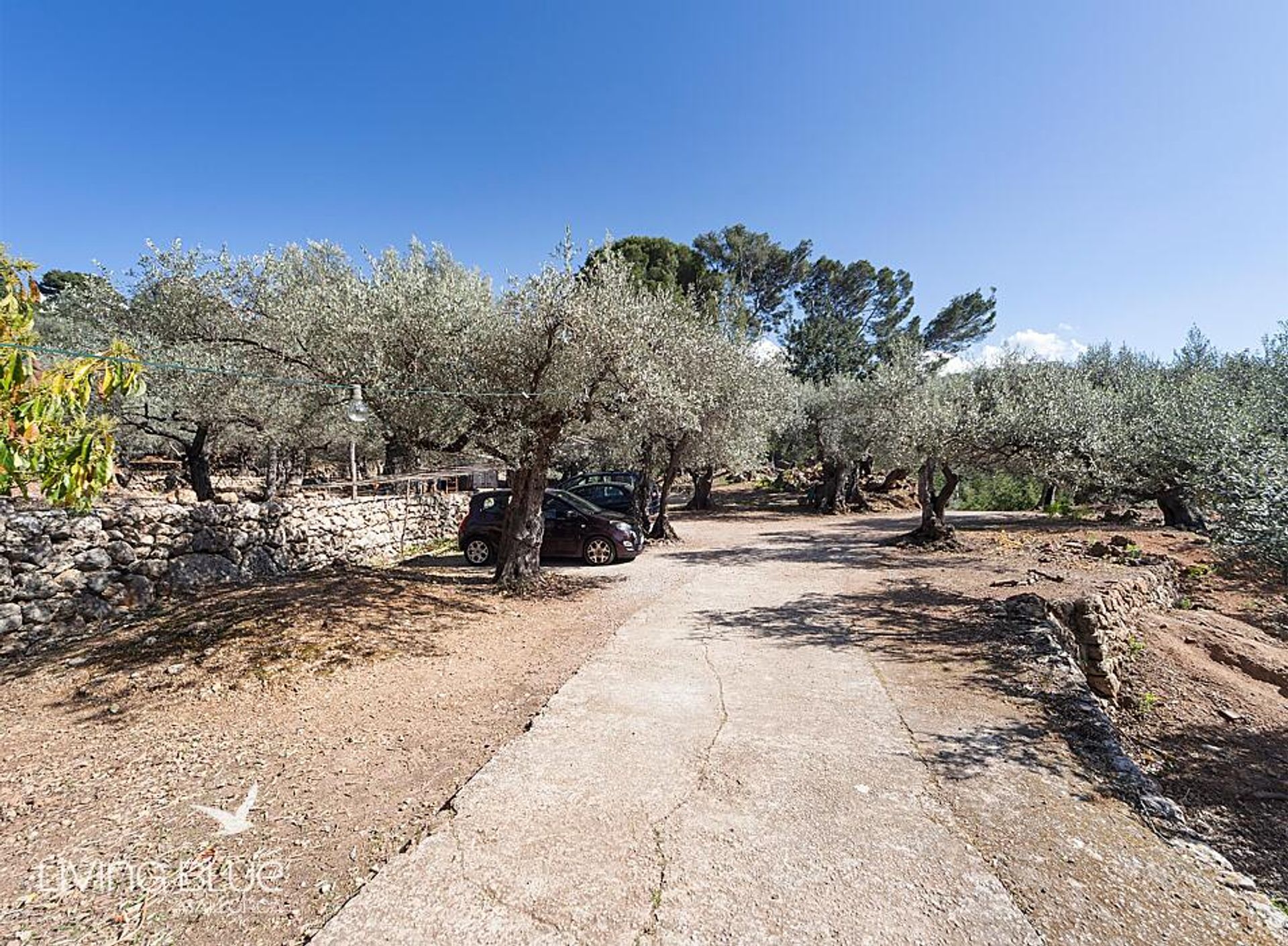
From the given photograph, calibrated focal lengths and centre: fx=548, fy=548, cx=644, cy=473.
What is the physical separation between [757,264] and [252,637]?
33.7 m

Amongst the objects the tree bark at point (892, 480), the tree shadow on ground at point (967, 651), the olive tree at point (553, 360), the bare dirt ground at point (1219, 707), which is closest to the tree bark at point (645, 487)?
the olive tree at point (553, 360)

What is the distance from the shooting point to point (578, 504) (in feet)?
42.0

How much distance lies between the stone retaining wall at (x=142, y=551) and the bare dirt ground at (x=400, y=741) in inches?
34.4

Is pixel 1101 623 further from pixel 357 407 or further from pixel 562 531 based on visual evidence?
pixel 357 407

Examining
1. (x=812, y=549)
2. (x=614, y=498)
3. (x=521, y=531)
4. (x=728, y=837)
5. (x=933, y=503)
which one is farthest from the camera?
(x=614, y=498)

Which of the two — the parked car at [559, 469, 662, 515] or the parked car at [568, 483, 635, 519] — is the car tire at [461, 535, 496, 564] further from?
the parked car at [559, 469, 662, 515]

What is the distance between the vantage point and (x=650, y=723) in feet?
15.4

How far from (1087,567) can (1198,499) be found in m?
3.69

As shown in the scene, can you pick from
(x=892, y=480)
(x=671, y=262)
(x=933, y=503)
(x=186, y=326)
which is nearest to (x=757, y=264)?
(x=671, y=262)

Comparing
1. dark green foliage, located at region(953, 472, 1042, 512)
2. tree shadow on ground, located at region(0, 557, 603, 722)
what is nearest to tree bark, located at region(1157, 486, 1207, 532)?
dark green foliage, located at region(953, 472, 1042, 512)

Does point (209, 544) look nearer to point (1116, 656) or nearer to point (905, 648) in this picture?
point (905, 648)

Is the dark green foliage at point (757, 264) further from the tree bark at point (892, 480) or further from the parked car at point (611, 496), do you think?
the parked car at point (611, 496)

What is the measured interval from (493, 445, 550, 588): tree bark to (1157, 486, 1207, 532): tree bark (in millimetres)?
16987

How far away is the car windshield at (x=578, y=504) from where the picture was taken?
1268cm
